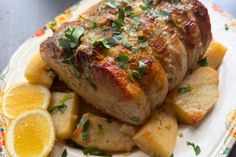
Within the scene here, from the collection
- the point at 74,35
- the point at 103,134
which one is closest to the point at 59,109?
the point at 103,134

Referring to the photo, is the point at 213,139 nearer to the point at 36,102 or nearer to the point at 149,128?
the point at 149,128

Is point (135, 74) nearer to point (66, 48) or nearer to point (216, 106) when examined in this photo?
point (66, 48)

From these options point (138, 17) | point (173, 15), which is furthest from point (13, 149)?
point (173, 15)

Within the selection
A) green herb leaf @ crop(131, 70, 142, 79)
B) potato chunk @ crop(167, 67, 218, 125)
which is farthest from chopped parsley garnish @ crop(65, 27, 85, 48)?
potato chunk @ crop(167, 67, 218, 125)

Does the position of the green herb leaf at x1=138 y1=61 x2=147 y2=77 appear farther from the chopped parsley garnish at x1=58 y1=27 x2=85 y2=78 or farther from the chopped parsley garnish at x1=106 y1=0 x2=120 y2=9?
the chopped parsley garnish at x1=106 y1=0 x2=120 y2=9

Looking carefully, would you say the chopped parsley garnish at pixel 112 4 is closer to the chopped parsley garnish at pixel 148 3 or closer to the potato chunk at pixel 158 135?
the chopped parsley garnish at pixel 148 3

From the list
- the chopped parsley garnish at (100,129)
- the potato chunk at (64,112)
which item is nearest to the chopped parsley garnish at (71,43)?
the potato chunk at (64,112)
